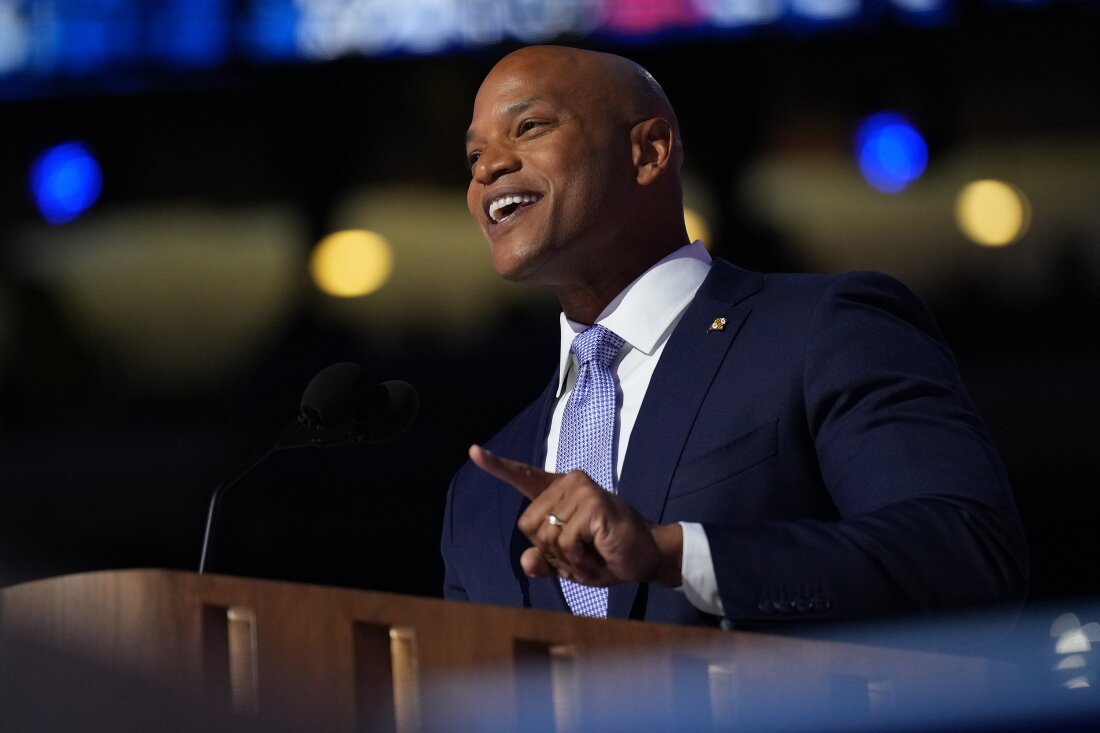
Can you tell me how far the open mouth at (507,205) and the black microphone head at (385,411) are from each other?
29 centimetres

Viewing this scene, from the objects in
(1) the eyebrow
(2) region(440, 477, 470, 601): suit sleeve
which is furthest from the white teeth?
(2) region(440, 477, 470, 601): suit sleeve

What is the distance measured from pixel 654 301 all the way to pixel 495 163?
271 mm

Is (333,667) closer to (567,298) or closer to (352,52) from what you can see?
(567,298)

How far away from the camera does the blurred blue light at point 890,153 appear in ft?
17.9

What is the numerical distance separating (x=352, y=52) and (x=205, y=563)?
12.5 feet

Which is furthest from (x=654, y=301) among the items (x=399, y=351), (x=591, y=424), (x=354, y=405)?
(x=399, y=351)

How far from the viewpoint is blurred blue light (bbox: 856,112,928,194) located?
546cm

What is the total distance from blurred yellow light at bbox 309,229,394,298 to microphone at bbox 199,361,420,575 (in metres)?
3.96

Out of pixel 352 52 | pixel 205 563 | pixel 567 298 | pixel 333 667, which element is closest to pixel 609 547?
pixel 333 667

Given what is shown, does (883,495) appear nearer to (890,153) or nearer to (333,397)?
(333,397)

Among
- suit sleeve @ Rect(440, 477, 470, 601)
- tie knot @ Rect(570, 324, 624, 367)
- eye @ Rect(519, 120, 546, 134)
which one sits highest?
eye @ Rect(519, 120, 546, 134)

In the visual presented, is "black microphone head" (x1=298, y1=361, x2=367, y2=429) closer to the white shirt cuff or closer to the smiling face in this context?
the smiling face

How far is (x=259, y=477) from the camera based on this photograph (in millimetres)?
5488

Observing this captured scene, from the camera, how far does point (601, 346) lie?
1920 millimetres
